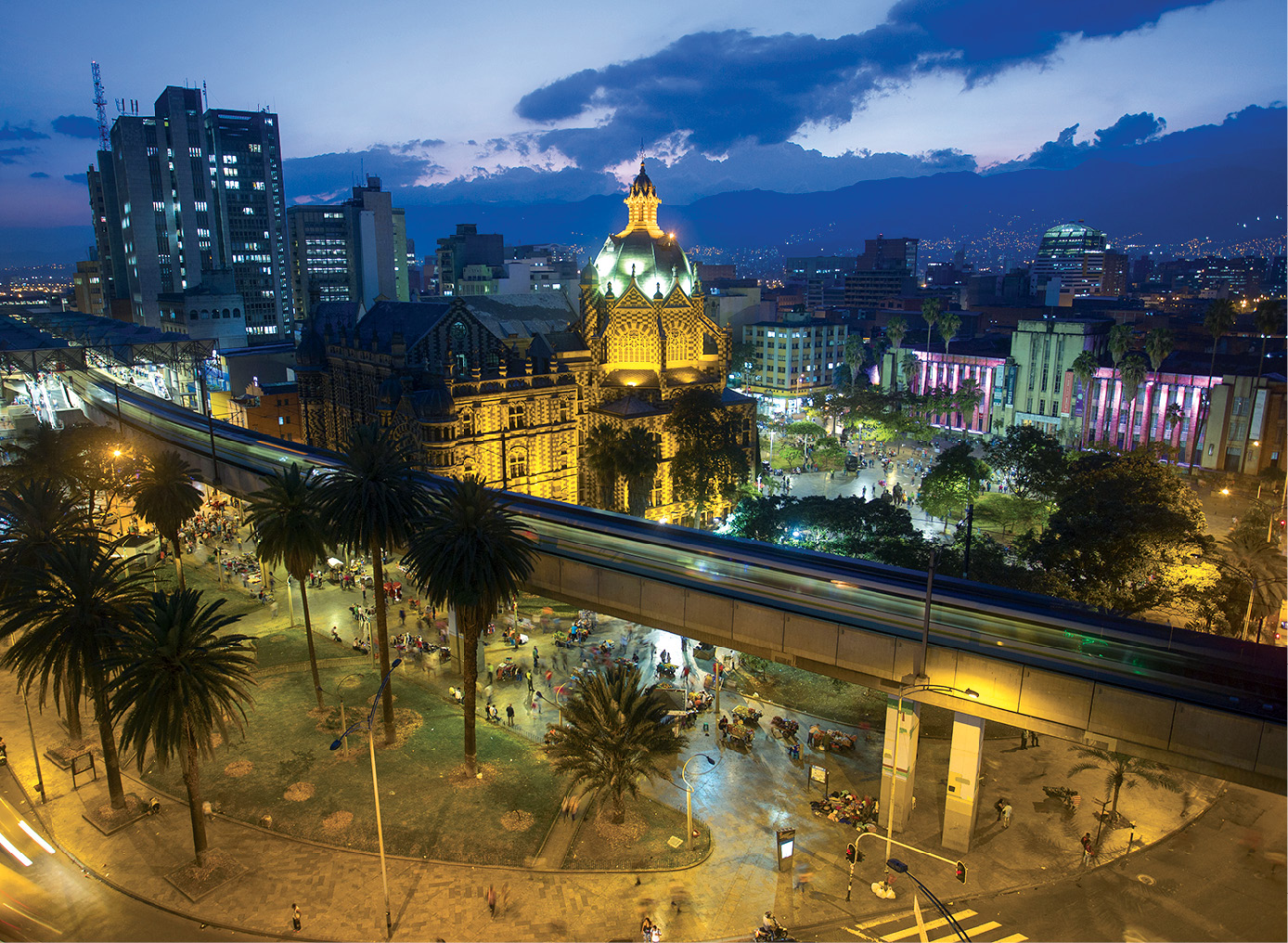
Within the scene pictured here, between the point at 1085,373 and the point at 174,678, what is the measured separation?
120 meters

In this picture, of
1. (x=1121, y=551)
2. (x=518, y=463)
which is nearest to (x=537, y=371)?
(x=518, y=463)

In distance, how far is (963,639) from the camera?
3138 cm

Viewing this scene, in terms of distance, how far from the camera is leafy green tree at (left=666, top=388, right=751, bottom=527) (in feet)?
267

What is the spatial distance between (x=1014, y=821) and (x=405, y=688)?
115 feet

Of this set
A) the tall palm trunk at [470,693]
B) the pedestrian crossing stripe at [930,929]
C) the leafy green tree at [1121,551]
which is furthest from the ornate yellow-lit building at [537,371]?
the pedestrian crossing stripe at [930,929]

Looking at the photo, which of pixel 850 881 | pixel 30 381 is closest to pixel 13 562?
pixel 850 881

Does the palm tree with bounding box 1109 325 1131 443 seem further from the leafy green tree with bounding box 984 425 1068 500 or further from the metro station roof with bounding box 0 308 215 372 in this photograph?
the metro station roof with bounding box 0 308 215 372

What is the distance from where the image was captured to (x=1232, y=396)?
101 m

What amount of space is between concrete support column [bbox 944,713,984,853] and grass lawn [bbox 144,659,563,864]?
59.1 feet

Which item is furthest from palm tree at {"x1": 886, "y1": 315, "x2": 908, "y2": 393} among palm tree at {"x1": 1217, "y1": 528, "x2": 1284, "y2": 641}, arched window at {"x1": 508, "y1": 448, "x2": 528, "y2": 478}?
palm tree at {"x1": 1217, "y1": 528, "x2": 1284, "y2": 641}

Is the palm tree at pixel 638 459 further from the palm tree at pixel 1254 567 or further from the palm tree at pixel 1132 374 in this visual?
the palm tree at pixel 1132 374

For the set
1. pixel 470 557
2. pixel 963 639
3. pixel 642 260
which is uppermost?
pixel 642 260

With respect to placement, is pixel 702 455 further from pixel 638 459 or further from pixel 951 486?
pixel 951 486

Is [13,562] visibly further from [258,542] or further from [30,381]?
[30,381]
